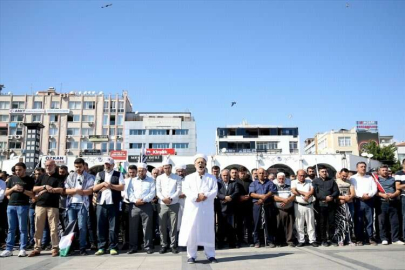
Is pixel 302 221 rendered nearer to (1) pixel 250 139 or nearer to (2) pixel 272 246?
(2) pixel 272 246

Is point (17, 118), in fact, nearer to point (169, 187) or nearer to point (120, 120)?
point (120, 120)

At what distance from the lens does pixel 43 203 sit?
23.6 ft

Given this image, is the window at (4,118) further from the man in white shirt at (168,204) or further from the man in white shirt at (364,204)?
the man in white shirt at (364,204)

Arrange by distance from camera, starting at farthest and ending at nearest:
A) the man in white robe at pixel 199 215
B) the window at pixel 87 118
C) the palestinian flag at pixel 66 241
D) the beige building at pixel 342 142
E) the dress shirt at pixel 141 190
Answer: the window at pixel 87 118, the beige building at pixel 342 142, the dress shirt at pixel 141 190, the palestinian flag at pixel 66 241, the man in white robe at pixel 199 215

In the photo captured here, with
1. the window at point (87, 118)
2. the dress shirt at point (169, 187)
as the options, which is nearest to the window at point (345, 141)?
the window at point (87, 118)

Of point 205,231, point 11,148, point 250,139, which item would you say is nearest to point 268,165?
point 250,139

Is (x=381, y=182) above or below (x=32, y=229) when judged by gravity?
above

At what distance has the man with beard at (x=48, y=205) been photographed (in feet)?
23.4

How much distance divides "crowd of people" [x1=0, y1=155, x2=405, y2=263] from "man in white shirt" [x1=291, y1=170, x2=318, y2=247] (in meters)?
0.02

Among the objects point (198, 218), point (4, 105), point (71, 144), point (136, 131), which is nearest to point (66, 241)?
point (198, 218)

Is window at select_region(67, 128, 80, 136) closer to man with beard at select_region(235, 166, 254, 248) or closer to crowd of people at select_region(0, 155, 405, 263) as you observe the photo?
crowd of people at select_region(0, 155, 405, 263)

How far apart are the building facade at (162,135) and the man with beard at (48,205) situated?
190 ft

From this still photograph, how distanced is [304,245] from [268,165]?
124 feet

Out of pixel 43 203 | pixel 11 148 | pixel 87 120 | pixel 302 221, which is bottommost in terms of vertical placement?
pixel 302 221
